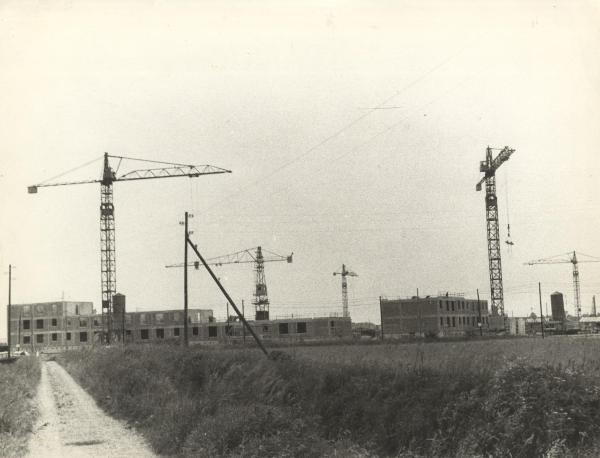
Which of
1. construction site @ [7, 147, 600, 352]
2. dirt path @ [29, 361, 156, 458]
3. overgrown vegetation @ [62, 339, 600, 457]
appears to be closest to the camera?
overgrown vegetation @ [62, 339, 600, 457]

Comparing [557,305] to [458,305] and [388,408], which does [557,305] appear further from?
[388,408]

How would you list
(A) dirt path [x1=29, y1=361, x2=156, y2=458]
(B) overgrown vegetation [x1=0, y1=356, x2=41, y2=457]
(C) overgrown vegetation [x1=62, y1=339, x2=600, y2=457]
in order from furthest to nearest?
(A) dirt path [x1=29, y1=361, x2=156, y2=458]
(B) overgrown vegetation [x1=0, y1=356, x2=41, y2=457]
(C) overgrown vegetation [x1=62, y1=339, x2=600, y2=457]

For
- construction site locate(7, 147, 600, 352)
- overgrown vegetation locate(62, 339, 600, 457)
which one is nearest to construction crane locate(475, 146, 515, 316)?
construction site locate(7, 147, 600, 352)

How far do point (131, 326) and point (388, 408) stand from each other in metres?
95.3

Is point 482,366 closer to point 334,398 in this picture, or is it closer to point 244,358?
point 334,398

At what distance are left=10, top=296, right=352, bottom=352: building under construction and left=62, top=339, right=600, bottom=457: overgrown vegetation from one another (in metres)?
73.0

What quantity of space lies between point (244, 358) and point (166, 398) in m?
5.41

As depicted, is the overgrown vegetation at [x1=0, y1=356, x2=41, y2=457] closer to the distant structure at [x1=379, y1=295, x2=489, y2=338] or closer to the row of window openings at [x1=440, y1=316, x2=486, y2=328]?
the distant structure at [x1=379, y1=295, x2=489, y2=338]

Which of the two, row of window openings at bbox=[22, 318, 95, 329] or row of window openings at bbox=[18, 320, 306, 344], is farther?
row of window openings at bbox=[22, 318, 95, 329]

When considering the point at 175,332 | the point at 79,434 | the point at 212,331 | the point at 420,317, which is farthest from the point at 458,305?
the point at 79,434

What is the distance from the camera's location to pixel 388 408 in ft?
50.1

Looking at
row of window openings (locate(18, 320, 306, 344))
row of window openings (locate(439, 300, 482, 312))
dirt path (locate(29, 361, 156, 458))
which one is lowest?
row of window openings (locate(18, 320, 306, 344))

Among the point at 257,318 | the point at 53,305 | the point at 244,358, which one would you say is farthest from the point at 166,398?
the point at 53,305

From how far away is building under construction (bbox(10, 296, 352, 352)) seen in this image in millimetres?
94250
